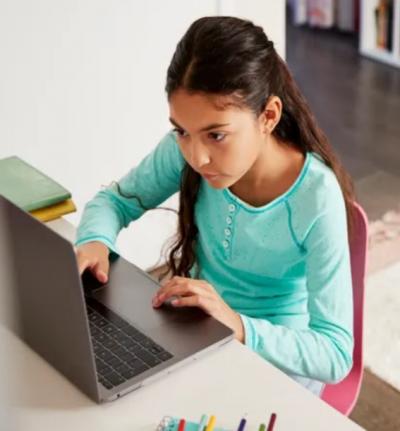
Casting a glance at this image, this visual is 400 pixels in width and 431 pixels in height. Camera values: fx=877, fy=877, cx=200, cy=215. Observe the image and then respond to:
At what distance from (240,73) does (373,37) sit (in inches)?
122

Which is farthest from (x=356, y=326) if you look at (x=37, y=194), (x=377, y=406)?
(x=377, y=406)

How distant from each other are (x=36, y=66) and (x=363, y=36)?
244cm

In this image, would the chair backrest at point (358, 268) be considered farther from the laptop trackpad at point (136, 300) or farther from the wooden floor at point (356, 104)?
the wooden floor at point (356, 104)

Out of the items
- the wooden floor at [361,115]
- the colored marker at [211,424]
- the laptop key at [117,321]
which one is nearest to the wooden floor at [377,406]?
the wooden floor at [361,115]

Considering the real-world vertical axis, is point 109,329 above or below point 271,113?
below

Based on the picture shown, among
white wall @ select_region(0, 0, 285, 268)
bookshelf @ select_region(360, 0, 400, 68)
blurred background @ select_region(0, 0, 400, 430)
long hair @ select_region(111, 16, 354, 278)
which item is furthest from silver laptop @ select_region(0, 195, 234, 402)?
bookshelf @ select_region(360, 0, 400, 68)

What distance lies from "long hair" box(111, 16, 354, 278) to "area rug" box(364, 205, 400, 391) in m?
0.96

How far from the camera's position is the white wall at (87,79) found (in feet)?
7.20

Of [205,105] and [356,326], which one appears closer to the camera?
[205,105]

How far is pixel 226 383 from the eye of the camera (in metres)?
1.21

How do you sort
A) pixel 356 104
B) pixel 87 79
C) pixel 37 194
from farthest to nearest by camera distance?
pixel 356 104 → pixel 87 79 → pixel 37 194

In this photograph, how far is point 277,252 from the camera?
1.51 m

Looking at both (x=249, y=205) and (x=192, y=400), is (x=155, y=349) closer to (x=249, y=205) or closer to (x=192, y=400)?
(x=192, y=400)

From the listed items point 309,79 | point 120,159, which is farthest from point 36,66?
point 309,79
